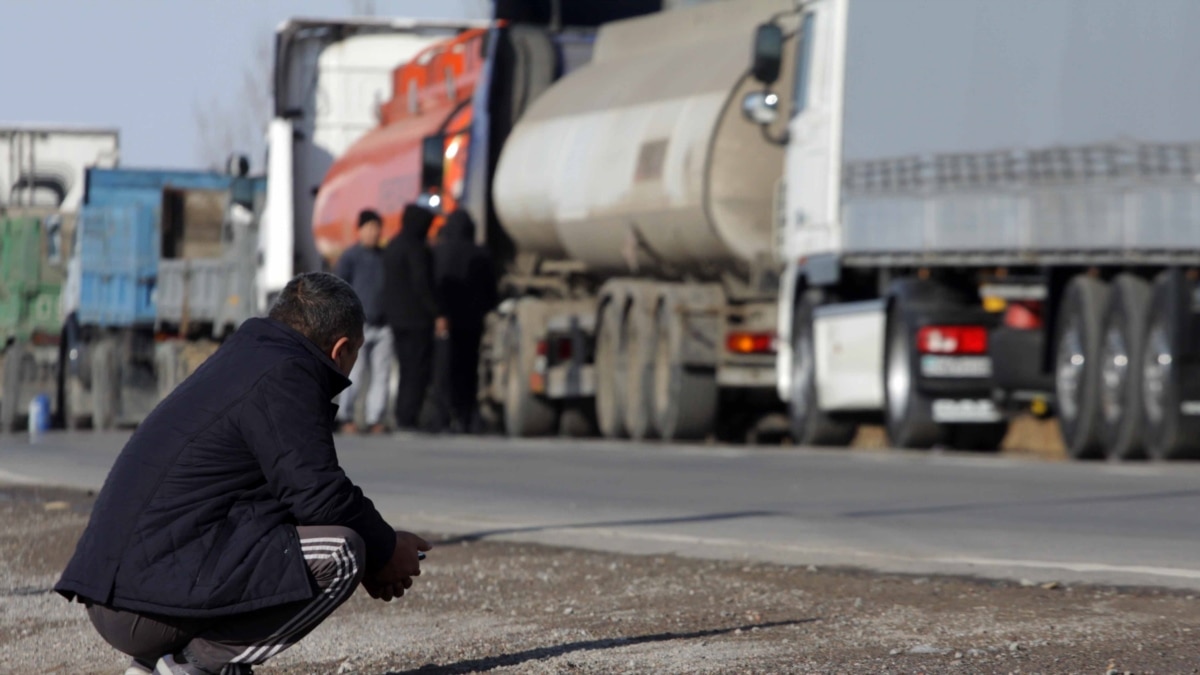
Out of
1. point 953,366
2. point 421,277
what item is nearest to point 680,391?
point 421,277

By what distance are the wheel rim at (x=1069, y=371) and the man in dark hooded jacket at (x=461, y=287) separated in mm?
7884

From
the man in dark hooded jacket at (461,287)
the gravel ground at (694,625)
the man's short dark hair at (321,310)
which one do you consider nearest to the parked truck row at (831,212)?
the man in dark hooded jacket at (461,287)

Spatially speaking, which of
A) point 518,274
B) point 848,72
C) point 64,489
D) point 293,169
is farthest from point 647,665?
point 293,169

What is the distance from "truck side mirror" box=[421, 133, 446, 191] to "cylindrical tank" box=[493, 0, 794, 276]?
58 cm

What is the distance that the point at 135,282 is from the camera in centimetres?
3161

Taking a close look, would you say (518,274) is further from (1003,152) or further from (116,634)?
(116,634)

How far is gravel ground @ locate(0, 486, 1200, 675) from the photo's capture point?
20.1ft

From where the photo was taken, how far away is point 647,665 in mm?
6141

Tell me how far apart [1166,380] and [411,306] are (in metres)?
8.32

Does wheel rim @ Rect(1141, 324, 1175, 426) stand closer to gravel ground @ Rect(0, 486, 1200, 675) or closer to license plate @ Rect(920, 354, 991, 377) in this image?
license plate @ Rect(920, 354, 991, 377)

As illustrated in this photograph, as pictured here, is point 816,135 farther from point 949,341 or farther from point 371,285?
point 371,285

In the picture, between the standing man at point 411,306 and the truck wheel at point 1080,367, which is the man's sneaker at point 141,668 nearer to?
the truck wheel at point 1080,367

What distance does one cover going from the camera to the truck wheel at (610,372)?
21359 millimetres

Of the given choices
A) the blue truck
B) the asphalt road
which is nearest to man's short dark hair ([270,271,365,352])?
the asphalt road
